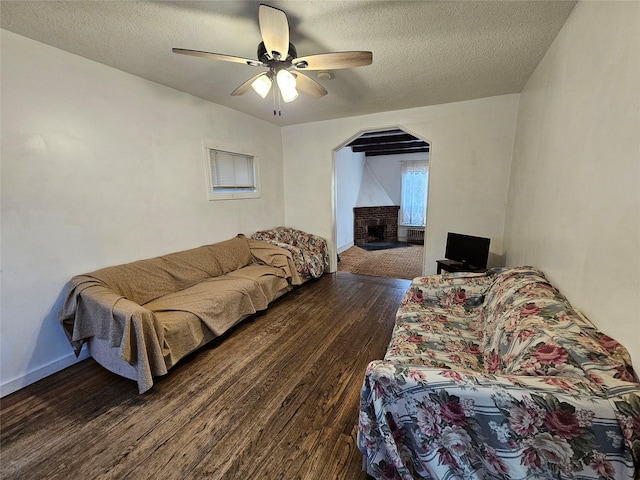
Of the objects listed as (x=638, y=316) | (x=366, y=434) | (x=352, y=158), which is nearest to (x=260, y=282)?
(x=366, y=434)

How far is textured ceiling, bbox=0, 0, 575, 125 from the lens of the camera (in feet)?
5.20

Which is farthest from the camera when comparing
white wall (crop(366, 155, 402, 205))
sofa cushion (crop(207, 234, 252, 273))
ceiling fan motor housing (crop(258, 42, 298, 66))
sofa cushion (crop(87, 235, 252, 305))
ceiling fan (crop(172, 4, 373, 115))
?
white wall (crop(366, 155, 402, 205))

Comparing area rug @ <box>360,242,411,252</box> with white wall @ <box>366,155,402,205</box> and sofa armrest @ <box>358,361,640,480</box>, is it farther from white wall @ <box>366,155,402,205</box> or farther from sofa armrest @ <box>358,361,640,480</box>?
sofa armrest @ <box>358,361,640,480</box>

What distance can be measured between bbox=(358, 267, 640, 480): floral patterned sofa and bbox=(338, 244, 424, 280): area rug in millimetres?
3158

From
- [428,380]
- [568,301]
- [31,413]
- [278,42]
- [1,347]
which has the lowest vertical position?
[31,413]

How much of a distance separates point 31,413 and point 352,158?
6.41 m

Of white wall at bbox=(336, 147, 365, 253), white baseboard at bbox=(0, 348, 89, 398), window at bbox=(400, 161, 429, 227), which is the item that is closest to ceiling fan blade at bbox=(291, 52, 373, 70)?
white baseboard at bbox=(0, 348, 89, 398)

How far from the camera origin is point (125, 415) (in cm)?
165

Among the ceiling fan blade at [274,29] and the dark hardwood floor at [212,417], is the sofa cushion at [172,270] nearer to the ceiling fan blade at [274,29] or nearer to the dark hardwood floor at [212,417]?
the dark hardwood floor at [212,417]

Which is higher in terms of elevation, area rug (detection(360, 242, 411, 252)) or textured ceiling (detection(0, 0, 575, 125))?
textured ceiling (detection(0, 0, 575, 125))

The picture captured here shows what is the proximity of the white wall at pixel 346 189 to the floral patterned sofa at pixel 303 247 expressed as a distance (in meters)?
1.39

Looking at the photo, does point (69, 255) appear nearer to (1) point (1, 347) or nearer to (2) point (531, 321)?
(1) point (1, 347)

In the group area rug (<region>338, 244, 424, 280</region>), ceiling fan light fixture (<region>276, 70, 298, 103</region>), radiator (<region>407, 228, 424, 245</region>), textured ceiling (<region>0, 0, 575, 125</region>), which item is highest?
textured ceiling (<region>0, 0, 575, 125</region>)

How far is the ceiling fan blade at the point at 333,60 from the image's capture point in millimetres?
1631
